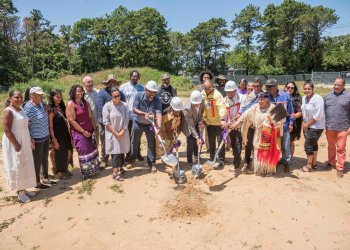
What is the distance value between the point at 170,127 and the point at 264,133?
6.41ft

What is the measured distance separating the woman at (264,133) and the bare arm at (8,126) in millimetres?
3947

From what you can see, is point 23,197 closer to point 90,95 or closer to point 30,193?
→ point 30,193

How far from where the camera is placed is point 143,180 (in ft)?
19.6

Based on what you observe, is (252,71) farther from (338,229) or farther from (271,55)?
(338,229)

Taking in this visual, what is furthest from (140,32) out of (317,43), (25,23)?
(317,43)

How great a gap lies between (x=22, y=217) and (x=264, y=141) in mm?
4495

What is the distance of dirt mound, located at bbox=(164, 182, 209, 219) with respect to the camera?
4.62 m

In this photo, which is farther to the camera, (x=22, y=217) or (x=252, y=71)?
(x=252, y=71)

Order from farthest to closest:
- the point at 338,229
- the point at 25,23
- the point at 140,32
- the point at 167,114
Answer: the point at 140,32, the point at 25,23, the point at 167,114, the point at 338,229

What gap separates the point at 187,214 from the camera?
4625 mm

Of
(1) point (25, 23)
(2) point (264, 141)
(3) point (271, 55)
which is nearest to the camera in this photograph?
(2) point (264, 141)

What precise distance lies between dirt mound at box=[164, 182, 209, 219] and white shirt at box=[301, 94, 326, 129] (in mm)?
2757

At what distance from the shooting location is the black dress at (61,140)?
19.2ft

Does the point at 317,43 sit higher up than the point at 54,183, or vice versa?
the point at 317,43
